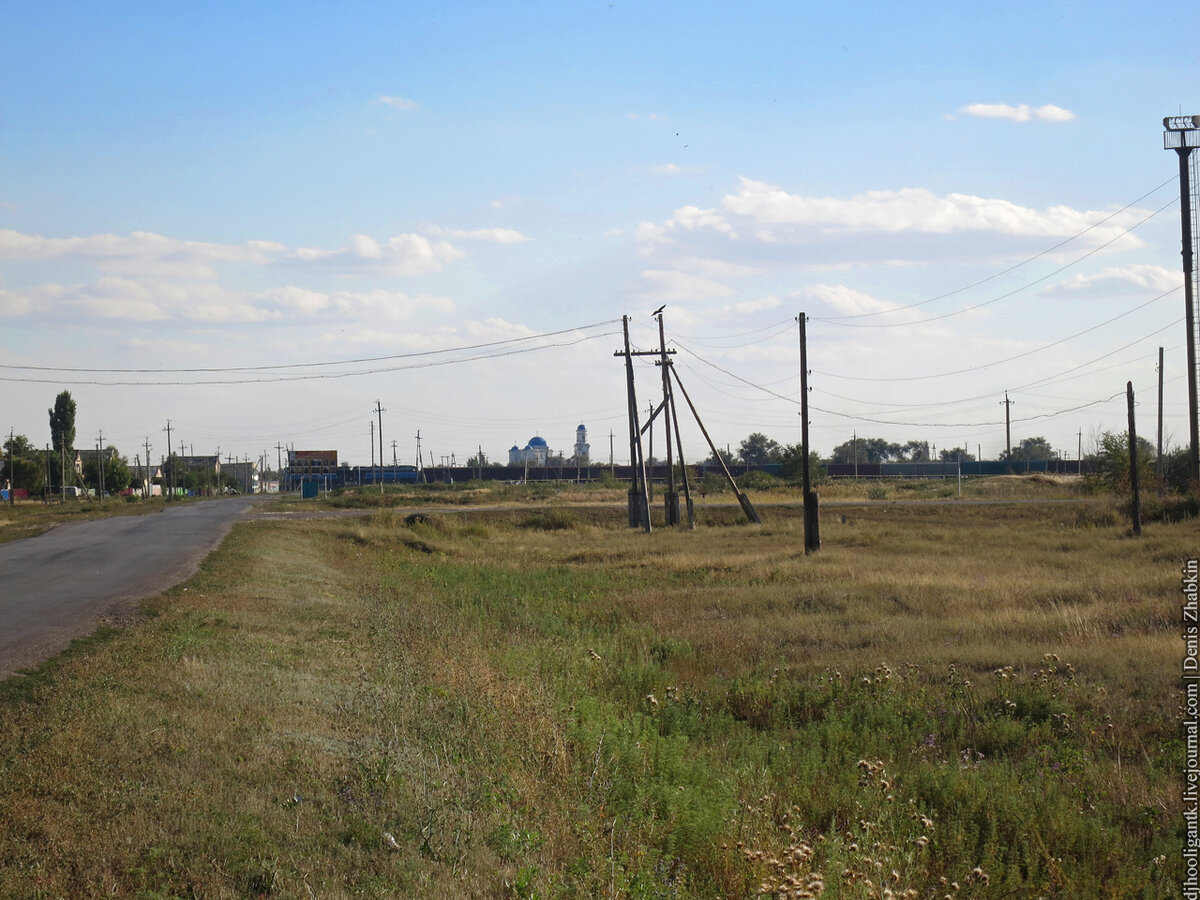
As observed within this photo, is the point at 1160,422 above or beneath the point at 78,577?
above

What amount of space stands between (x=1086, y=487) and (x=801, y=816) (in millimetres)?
53863

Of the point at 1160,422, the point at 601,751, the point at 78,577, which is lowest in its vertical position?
the point at 601,751

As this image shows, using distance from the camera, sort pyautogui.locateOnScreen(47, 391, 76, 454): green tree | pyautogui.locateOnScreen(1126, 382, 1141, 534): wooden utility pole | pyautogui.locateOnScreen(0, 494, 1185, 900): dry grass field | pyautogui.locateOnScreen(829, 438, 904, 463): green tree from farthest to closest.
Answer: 1. pyautogui.locateOnScreen(829, 438, 904, 463): green tree
2. pyautogui.locateOnScreen(47, 391, 76, 454): green tree
3. pyautogui.locateOnScreen(1126, 382, 1141, 534): wooden utility pole
4. pyautogui.locateOnScreen(0, 494, 1185, 900): dry grass field

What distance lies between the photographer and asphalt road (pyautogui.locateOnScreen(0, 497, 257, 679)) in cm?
1098

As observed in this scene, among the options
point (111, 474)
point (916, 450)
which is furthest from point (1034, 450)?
point (111, 474)

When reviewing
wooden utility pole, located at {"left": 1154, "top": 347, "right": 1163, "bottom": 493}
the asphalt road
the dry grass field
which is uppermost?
wooden utility pole, located at {"left": 1154, "top": 347, "right": 1163, "bottom": 493}

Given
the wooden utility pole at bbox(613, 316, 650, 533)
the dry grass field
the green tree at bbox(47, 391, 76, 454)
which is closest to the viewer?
the dry grass field

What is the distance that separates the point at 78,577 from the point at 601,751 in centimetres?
1417

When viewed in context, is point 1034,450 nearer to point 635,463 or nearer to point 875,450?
point 875,450

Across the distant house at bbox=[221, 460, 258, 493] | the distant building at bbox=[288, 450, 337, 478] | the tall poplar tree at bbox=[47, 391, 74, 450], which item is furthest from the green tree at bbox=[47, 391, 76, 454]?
the distant house at bbox=[221, 460, 258, 493]

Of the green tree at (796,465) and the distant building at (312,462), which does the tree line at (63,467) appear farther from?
the green tree at (796,465)

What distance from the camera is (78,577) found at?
58.3 feet

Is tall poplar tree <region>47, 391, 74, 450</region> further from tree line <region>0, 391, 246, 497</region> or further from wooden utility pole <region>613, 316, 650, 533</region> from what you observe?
wooden utility pole <region>613, 316, 650, 533</region>

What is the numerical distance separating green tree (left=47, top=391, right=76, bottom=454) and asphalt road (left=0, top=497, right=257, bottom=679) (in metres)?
92.2
